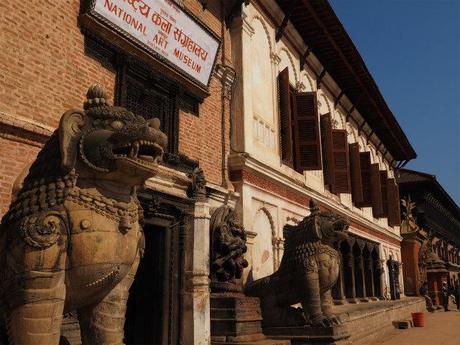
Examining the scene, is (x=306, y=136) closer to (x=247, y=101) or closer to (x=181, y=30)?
(x=247, y=101)

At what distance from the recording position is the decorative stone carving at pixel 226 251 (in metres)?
Result: 7.34

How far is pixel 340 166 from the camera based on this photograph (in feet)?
43.5

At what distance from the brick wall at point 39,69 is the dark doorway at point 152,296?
2.22m

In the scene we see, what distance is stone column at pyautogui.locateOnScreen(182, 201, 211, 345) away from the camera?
6.74 metres

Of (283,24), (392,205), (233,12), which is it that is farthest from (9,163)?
(392,205)

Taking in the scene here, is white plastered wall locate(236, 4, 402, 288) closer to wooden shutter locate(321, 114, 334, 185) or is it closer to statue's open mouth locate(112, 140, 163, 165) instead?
wooden shutter locate(321, 114, 334, 185)

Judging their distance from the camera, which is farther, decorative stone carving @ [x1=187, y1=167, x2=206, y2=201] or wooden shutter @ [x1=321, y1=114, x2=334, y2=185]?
wooden shutter @ [x1=321, y1=114, x2=334, y2=185]

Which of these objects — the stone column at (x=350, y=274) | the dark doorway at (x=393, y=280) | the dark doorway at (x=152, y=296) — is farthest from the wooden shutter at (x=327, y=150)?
the dark doorway at (x=393, y=280)

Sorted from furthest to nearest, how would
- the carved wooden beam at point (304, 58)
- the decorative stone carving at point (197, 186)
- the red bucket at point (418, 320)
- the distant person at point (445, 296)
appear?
the distant person at point (445, 296), the red bucket at point (418, 320), the carved wooden beam at point (304, 58), the decorative stone carving at point (197, 186)

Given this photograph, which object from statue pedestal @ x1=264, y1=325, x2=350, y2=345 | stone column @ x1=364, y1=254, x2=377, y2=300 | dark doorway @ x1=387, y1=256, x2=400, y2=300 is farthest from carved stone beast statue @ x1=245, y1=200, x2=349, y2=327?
dark doorway @ x1=387, y1=256, x2=400, y2=300

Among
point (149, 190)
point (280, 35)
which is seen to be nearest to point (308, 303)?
point (149, 190)

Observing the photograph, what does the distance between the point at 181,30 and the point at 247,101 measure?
2352 mm

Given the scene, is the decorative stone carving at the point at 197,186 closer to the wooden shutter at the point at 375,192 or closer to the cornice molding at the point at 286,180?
the cornice molding at the point at 286,180

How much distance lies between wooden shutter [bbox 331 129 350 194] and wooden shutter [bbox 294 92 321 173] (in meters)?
2.03
